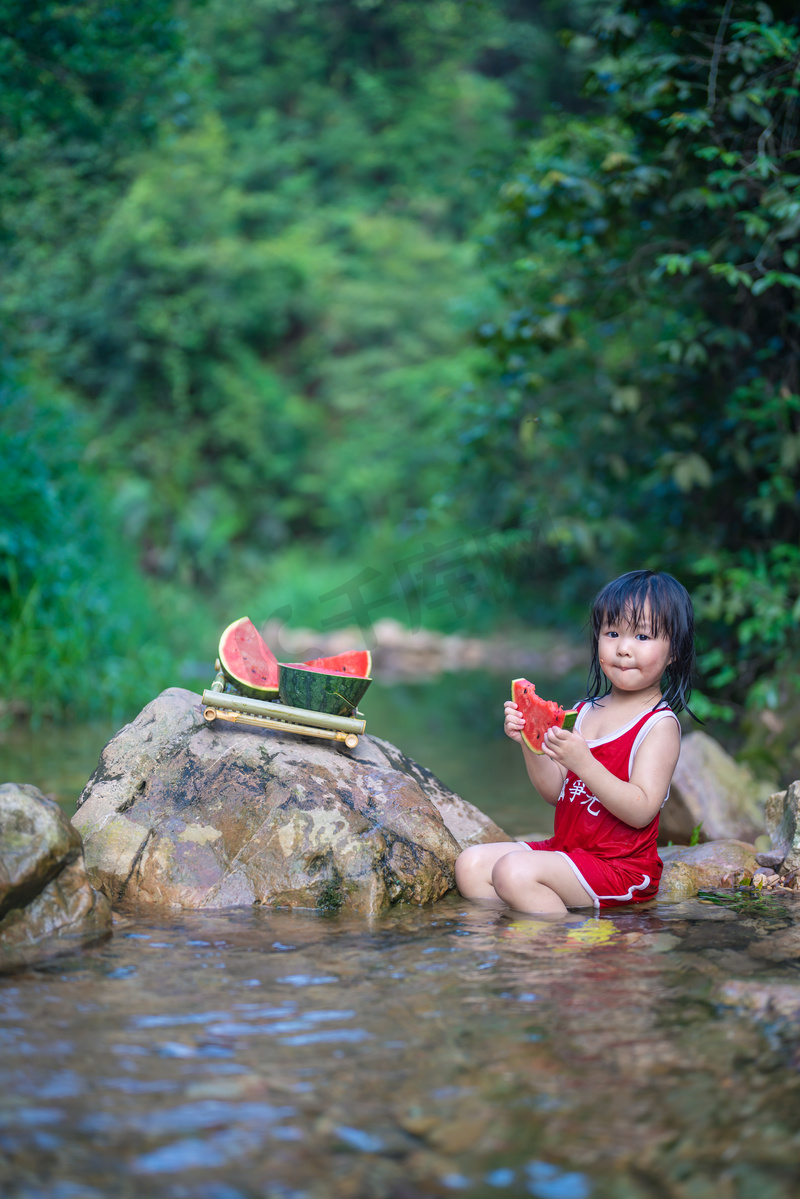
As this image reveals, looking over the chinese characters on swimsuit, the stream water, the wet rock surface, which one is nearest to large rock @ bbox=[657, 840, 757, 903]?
the wet rock surface

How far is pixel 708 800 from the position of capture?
16.1ft

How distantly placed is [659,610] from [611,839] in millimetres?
810

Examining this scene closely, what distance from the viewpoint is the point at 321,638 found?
17188 millimetres

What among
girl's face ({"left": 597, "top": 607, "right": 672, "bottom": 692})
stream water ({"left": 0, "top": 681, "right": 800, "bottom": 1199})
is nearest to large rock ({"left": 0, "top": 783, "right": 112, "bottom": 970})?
stream water ({"left": 0, "top": 681, "right": 800, "bottom": 1199})

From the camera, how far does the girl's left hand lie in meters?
3.07

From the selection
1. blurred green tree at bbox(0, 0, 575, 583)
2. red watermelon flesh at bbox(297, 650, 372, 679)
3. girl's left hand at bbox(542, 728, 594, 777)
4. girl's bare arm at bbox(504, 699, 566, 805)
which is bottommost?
girl's bare arm at bbox(504, 699, 566, 805)

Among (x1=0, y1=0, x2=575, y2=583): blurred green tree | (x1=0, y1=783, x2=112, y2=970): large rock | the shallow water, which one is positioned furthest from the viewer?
(x1=0, y1=0, x2=575, y2=583): blurred green tree

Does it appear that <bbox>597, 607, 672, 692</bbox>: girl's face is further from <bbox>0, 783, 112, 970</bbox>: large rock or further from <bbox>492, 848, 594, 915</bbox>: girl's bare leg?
<bbox>0, 783, 112, 970</bbox>: large rock

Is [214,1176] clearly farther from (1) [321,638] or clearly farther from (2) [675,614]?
(1) [321,638]

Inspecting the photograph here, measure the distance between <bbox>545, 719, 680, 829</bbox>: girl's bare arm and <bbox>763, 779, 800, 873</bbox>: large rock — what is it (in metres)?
0.81

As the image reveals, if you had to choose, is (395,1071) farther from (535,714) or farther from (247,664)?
(247,664)

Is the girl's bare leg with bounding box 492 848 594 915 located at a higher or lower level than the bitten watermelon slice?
lower

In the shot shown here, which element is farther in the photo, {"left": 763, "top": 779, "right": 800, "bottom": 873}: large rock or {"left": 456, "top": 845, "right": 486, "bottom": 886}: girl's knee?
{"left": 763, "top": 779, "right": 800, "bottom": 873}: large rock

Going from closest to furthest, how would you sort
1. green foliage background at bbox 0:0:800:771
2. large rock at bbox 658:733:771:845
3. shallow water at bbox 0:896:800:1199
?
shallow water at bbox 0:896:800:1199
large rock at bbox 658:733:771:845
green foliage background at bbox 0:0:800:771
